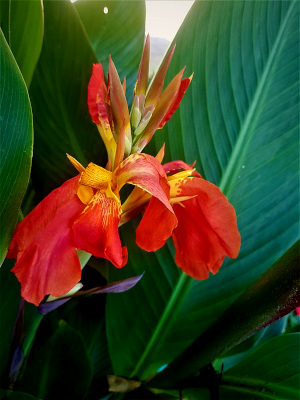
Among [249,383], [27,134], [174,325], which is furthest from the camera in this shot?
[174,325]

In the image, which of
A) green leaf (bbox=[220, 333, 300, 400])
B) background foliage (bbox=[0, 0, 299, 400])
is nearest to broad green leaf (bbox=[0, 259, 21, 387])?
background foliage (bbox=[0, 0, 299, 400])

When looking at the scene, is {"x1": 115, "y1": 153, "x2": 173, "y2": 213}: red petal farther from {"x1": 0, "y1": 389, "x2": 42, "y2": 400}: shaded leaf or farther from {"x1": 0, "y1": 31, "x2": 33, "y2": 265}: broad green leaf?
{"x1": 0, "y1": 389, "x2": 42, "y2": 400}: shaded leaf

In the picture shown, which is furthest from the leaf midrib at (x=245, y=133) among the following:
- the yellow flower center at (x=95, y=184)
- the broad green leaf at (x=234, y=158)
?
the yellow flower center at (x=95, y=184)

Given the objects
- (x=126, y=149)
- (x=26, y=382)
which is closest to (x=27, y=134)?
(x=126, y=149)

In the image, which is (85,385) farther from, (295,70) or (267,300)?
(295,70)

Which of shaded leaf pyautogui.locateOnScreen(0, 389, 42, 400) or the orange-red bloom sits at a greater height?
the orange-red bloom

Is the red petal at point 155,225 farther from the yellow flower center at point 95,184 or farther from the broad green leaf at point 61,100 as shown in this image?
the broad green leaf at point 61,100

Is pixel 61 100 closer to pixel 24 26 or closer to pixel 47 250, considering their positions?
pixel 24 26
